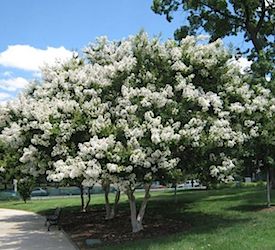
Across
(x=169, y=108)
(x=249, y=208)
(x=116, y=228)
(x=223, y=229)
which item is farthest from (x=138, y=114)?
(x=249, y=208)

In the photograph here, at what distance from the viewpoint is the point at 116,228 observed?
16.1 m

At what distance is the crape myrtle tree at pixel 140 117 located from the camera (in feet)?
38.9

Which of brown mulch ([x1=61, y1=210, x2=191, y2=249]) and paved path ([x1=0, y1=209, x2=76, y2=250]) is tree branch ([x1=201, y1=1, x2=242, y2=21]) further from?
paved path ([x1=0, y1=209, x2=76, y2=250])

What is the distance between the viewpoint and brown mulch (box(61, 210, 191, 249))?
45.0ft

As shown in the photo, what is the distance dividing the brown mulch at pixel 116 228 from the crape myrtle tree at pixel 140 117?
71 cm

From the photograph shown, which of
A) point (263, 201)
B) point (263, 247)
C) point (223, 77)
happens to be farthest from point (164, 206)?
point (263, 247)

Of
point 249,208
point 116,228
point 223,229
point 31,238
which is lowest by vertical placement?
point 31,238

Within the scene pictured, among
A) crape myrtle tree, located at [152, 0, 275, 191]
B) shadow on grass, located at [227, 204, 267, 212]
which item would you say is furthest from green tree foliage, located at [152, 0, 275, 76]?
shadow on grass, located at [227, 204, 267, 212]

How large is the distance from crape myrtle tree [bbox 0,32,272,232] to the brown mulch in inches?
28.1

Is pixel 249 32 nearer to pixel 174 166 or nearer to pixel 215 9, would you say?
pixel 215 9

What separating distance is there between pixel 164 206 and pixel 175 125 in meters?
10.2

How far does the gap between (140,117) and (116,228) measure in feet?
16.7

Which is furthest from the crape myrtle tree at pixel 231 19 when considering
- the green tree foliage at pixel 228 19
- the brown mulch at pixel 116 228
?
the brown mulch at pixel 116 228

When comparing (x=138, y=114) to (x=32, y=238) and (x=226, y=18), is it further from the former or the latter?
(x=226, y=18)
